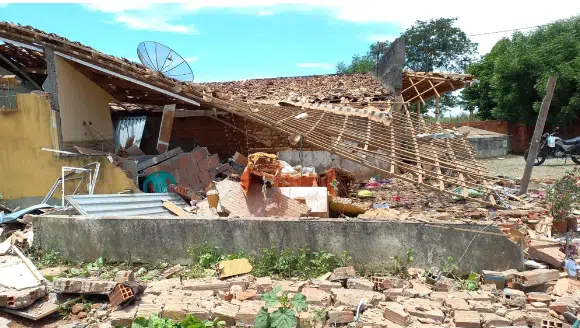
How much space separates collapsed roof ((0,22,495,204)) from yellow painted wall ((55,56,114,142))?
0.21m

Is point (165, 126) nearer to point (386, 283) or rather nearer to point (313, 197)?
point (313, 197)

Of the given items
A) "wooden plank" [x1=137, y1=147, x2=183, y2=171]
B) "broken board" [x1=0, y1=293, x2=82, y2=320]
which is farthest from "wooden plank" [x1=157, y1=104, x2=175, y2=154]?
"broken board" [x1=0, y1=293, x2=82, y2=320]

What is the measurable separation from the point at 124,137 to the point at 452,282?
851 centimetres

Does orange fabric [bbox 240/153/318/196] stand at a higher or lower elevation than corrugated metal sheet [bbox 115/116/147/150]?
lower

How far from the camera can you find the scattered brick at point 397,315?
170 inches

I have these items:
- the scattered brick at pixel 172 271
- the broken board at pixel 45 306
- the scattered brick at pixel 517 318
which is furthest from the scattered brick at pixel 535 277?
the broken board at pixel 45 306

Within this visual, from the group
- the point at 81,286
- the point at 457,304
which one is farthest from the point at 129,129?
the point at 457,304

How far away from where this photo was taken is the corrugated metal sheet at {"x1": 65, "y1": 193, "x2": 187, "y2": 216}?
691 cm

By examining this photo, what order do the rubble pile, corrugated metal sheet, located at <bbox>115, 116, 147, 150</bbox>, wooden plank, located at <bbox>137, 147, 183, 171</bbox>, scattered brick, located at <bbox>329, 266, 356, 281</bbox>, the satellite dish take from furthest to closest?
the rubble pile → corrugated metal sheet, located at <bbox>115, 116, 147, 150</bbox> → the satellite dish → wooden plank, located at <bbox>137, 147, 183, 171</bbox> → scattered brick, located at <bbox>329, 266, 356, 281</bbox>

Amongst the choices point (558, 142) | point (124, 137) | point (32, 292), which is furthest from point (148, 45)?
point (558, 142)

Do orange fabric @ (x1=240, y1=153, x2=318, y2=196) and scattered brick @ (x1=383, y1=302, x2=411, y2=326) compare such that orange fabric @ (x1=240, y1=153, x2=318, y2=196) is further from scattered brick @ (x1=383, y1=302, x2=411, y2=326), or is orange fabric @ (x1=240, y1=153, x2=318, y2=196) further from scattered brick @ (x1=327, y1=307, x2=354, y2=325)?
scattered brick @ (x1=383, y1=302, x2=411, y2=326)

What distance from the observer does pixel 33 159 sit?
28.4 feet

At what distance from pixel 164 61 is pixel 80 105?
2225mm

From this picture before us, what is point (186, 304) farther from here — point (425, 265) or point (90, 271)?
point (425, 265)
